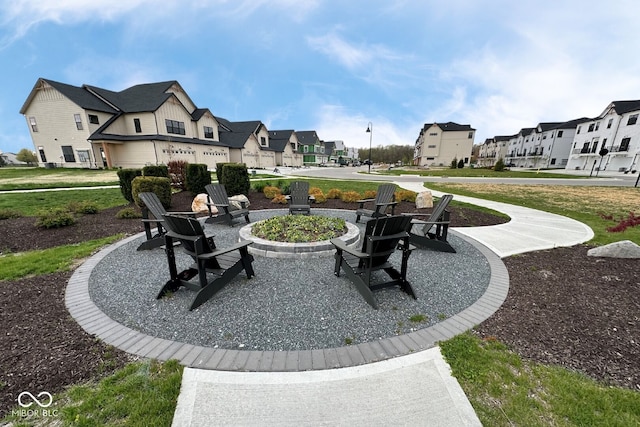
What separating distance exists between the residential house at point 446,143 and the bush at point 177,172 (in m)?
57.7

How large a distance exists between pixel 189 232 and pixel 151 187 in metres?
6.07

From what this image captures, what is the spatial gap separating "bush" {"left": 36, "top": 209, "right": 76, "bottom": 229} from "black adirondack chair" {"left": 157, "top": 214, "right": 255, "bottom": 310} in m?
5.37

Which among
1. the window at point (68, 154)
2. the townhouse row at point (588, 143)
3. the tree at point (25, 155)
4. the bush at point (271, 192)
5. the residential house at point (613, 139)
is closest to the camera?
the bush at point (271, 192)

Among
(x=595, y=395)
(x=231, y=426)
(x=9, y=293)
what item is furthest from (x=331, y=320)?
(x=9, y=293)

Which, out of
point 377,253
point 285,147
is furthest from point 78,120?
point 377,253

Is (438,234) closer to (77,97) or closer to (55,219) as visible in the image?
(55,219)

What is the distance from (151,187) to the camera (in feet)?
25.7

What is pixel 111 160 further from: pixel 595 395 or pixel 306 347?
→ pixel 595 395

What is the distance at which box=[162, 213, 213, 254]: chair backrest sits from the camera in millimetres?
3010

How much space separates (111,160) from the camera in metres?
26.9

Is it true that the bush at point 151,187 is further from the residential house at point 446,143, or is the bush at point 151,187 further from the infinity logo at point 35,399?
the residential house at point 446,143

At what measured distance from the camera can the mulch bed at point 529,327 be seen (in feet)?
7.08

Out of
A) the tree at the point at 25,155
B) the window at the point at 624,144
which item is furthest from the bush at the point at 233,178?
the tree at the point at 25,155

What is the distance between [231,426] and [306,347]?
90cm
